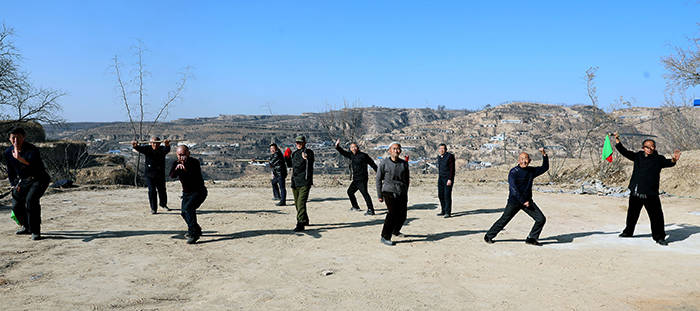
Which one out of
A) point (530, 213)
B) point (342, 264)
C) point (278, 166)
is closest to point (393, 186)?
point (342, 264)

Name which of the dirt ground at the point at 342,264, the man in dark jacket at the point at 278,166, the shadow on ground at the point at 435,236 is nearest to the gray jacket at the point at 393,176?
the dirt ground at the point at 342,264

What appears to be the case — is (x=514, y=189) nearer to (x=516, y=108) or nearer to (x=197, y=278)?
(x=197, y=278)

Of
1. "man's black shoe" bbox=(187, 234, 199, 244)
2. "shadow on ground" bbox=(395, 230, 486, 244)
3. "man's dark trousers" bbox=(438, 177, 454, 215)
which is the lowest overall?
"shadow on ground" bbox=(395, 230, 486, 244)

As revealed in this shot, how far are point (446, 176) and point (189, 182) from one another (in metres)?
A: 5.68

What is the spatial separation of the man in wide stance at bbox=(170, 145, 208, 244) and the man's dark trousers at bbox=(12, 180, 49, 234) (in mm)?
2369

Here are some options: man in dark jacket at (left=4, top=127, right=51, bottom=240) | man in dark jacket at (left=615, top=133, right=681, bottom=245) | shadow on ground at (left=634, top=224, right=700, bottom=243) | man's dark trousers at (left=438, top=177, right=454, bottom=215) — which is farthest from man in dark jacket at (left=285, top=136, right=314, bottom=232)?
shadow on ground at (left=634, top=224, right=700, bottom=243)

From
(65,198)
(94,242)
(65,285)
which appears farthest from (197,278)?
(65,198)

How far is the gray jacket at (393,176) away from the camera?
7.50 meters

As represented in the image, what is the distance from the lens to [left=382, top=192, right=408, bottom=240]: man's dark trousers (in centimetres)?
754

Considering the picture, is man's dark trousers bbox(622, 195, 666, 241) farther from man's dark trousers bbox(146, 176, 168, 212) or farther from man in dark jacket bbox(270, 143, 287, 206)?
man's dark trousers bbox(146, 176, 168, 212)

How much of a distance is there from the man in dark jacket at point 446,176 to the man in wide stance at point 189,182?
5413 millimetres

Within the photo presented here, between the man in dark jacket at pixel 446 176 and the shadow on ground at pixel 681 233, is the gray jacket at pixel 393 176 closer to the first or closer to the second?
the man in dark jacket at pixel 446 176

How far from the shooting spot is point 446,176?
10266 millimetres

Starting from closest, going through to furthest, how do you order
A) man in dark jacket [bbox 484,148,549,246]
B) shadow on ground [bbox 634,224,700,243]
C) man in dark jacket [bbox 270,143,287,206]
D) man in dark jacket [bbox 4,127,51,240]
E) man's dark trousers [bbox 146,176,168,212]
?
1. man in dark jacket [bbox 484,148,549,246]
2. man in dark jacket [bbox 4,127,51,240]
3. shadow on ground [bbox 634,224,700,243]
4. man's dark trousers [bbox 146,176,168,212]
5. man in dark jacket [bbox 270,143,287,206]
